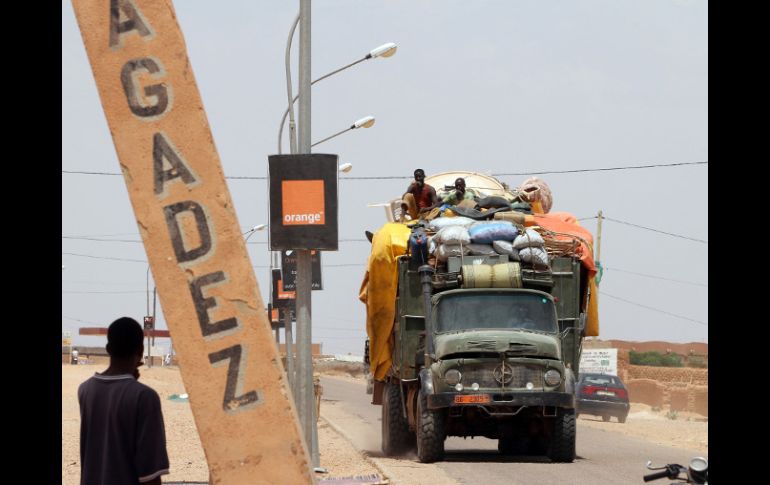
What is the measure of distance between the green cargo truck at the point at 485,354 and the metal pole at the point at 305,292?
1.84 meters

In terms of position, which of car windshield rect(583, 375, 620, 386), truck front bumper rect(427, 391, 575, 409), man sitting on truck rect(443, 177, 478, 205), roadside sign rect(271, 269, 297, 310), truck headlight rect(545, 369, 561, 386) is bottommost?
car windshield rect(583, 375, 620, 386)

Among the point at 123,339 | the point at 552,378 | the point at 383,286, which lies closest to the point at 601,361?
the point at 383,286

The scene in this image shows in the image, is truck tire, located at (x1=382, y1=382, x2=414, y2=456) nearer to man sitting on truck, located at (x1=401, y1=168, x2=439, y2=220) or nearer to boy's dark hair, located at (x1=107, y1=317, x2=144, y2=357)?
man sitting on truck, located at (x1=401, y1=168, x2=439, y2=220)

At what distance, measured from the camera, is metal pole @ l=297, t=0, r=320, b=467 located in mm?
17125

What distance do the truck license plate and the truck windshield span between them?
1.17 m

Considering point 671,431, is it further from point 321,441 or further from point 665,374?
point 665,374

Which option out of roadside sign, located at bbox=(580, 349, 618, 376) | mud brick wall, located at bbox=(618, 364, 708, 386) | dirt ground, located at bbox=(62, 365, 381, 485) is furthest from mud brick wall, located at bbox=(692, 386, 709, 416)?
dirt ground, located at bbox=(62, 365, 381, 485)

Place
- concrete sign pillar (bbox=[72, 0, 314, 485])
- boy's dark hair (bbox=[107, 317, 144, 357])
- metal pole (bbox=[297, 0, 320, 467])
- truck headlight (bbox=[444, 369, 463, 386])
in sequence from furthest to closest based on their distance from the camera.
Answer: truck headlight (bbox=[444, 369, 463, 386]), metal pole (bbox=[297, 0, 320, 467]), concrete sign pillar (bbox=[72, 0, 314, 485]), boy's dark hair (bbox=[107, 317, 144, 357])

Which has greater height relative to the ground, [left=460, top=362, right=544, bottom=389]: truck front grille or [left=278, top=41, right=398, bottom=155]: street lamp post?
[left=278, top=41, right=398, bottom=155]: street lamp post

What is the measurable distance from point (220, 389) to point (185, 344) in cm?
35

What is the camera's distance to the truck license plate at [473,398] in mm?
18688

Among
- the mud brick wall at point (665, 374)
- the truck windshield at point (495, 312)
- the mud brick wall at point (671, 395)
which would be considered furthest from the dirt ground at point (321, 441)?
the mud brick wall at point (665, 374)

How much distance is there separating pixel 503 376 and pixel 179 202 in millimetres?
11191
